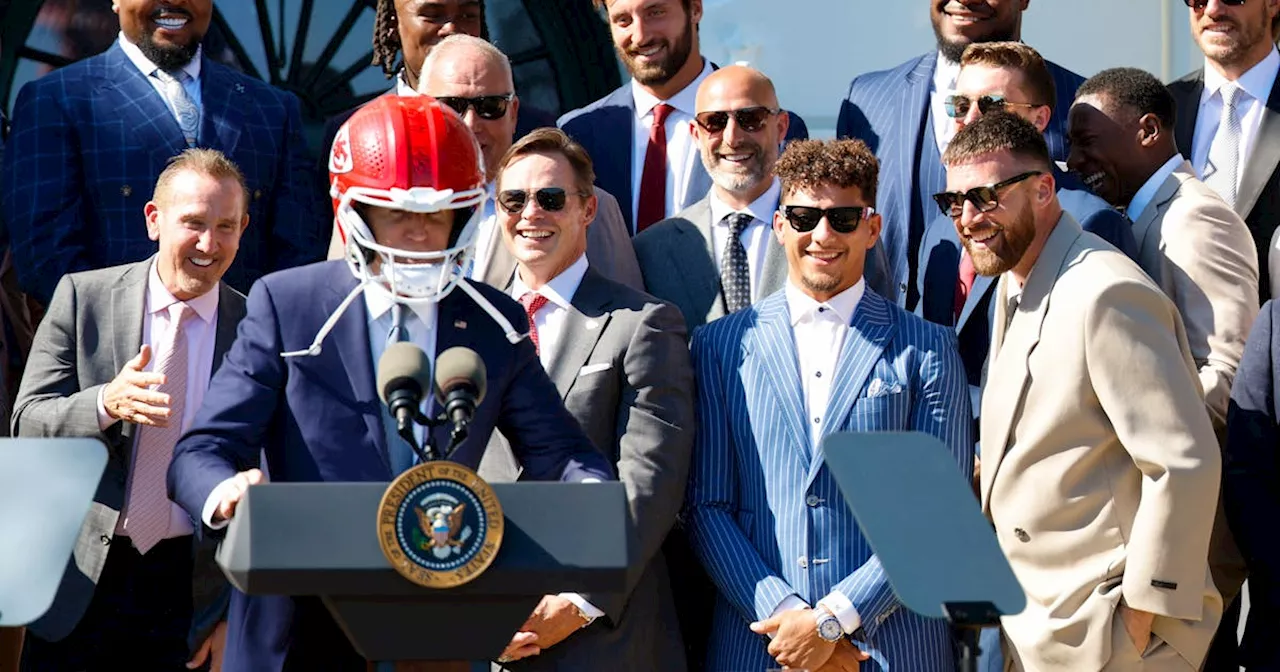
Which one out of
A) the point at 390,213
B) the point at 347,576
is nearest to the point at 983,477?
the point at 390,213

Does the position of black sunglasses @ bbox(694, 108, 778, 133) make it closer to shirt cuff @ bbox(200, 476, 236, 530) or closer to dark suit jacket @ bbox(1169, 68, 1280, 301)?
dark suit jacket @ bbox(1169, 68, 1280, 301)

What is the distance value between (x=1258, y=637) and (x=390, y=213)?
8.60 ft

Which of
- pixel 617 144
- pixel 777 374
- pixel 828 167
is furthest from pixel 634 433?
pixel 617 144

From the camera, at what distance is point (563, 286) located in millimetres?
5277

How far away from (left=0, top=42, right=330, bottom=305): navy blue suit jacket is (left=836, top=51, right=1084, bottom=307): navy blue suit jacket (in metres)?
1.76

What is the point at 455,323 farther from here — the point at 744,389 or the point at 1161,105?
the point at 1161,105

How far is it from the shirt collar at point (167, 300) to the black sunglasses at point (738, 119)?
1.52 meters

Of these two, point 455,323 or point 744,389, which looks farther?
point 744,389

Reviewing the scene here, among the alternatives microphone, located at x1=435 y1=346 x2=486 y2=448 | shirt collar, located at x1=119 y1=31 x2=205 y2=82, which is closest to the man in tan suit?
microphone, located at x1=435 y1=346 x2=486 y2=448

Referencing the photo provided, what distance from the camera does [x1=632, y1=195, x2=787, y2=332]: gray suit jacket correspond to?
5.68 metres

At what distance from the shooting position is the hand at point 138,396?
Result: 188 inches

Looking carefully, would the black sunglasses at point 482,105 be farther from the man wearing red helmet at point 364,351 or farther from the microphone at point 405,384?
the microphone at point 405,384

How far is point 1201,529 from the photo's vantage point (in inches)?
189

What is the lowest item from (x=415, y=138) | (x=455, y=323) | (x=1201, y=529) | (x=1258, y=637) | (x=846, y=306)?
(x=1258, y=637)
